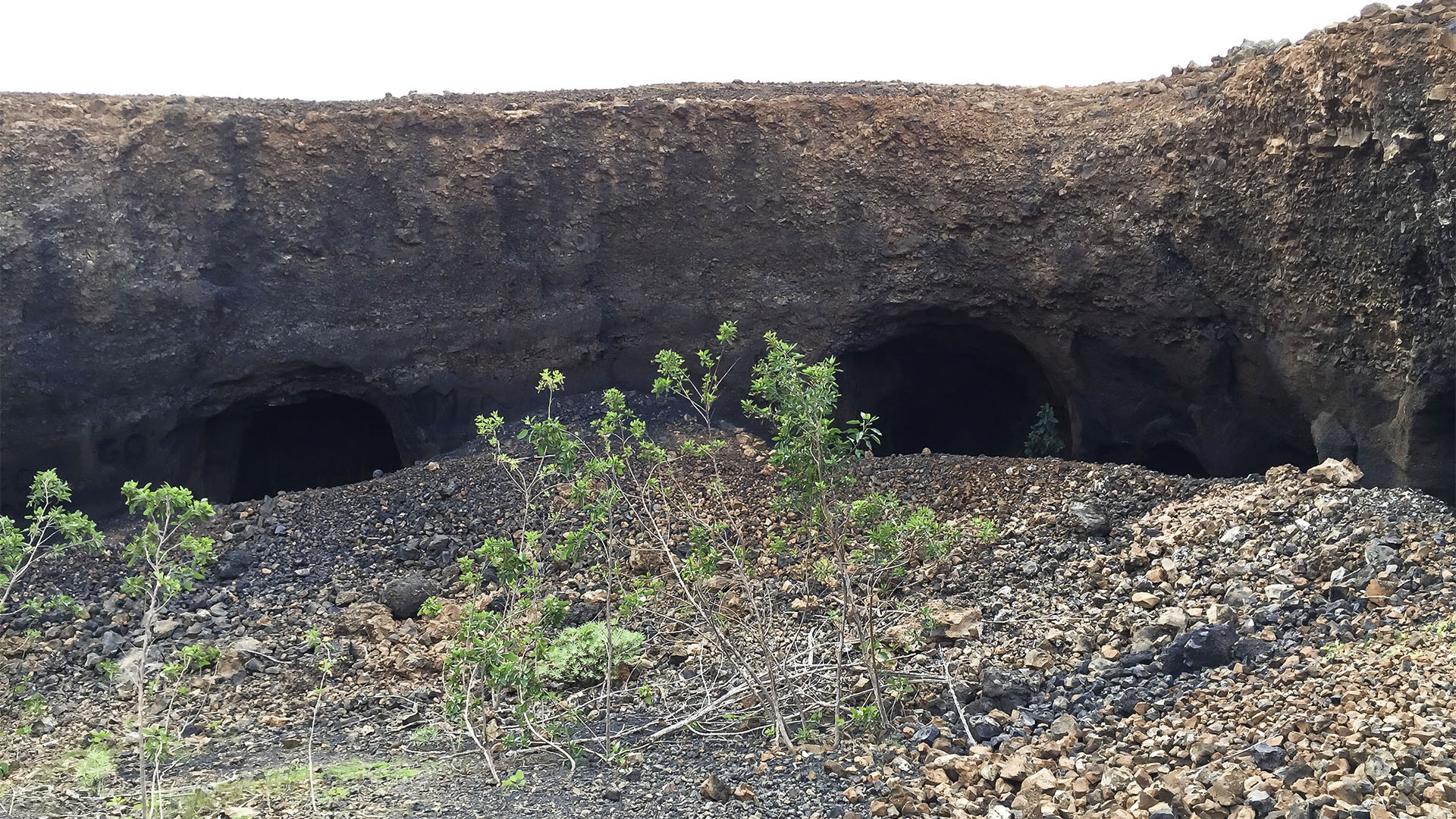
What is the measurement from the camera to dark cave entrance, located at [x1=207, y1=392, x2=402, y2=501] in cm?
1162

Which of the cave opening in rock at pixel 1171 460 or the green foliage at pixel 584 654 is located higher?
the cave opening in rock at pixel 1171 460

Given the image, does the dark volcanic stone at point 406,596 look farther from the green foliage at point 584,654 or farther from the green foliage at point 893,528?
the green foliage at point 893,528

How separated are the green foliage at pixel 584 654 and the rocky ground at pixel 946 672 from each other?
0.19 meters

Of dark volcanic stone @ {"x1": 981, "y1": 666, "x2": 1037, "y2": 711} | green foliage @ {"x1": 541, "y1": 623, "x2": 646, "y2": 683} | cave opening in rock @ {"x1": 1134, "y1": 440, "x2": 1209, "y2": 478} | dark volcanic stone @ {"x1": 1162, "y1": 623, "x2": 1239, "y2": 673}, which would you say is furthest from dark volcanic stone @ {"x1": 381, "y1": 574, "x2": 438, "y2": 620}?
cave opening in rock @ {"x1": 1134, "y1": 440, "x2": 1209, "y2": 478}

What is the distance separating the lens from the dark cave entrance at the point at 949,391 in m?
11.4

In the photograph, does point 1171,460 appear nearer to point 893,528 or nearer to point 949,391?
point 949,391

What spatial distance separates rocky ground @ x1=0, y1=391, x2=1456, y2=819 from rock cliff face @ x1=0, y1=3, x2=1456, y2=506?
69.3 inches

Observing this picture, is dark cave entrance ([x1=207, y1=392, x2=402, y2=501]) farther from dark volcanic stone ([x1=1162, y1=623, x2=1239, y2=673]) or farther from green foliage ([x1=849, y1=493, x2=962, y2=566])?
dark volcanic stone ([x1=1162, y1=623, x2=1239, y2=673])

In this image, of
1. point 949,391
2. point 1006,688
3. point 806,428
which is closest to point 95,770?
point 806,428

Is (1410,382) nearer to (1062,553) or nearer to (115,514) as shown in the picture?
(1062,553)

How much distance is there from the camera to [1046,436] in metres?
11.3

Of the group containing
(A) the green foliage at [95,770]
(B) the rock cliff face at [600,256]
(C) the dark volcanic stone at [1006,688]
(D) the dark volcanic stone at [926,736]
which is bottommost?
(A) the green foliage at [95,770]

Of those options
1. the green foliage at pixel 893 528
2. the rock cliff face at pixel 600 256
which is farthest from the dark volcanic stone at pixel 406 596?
the green foliage at pixel 893 528

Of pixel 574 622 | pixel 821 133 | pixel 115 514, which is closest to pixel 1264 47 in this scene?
pixel 821 133
